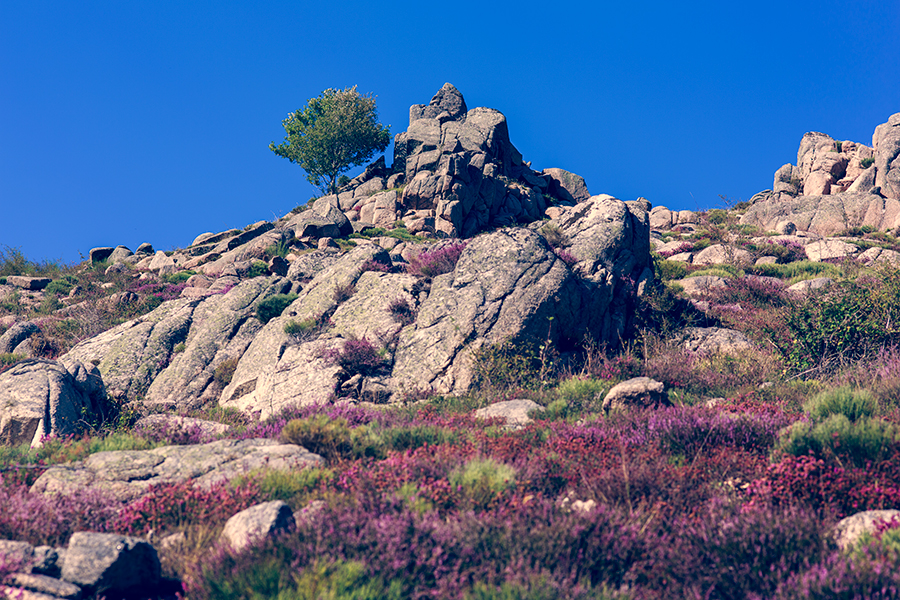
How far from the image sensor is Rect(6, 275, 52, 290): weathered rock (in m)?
37.2

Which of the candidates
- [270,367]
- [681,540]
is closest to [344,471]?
[681,540]

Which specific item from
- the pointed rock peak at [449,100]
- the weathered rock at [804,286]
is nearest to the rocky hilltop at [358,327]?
the weathered rock at [804,286]

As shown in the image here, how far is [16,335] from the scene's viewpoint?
23.1 meters

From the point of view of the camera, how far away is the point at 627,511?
6012mm

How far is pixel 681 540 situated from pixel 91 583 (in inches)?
223

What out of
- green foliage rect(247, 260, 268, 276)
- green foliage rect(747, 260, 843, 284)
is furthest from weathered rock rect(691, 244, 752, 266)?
green foliage rect(247, 260, 268, 276)

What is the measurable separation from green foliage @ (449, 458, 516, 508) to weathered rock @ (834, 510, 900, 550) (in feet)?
11.3

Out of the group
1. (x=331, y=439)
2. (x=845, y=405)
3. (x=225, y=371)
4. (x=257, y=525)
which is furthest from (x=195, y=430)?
(x=845, y=405)

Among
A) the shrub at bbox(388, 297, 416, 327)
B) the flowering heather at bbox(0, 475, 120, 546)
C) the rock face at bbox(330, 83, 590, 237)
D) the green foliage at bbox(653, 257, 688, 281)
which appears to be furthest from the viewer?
the rock face at bbox(330, 83, 590, 237)

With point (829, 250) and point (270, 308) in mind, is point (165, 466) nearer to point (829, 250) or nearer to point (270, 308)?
point (270, 308)

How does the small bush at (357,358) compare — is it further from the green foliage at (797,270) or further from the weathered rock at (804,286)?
the green foliage at (797,270)

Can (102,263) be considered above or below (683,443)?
above

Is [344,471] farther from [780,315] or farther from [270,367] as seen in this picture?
[780,315]

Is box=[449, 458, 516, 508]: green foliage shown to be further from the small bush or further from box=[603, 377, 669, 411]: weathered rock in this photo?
the small bush
